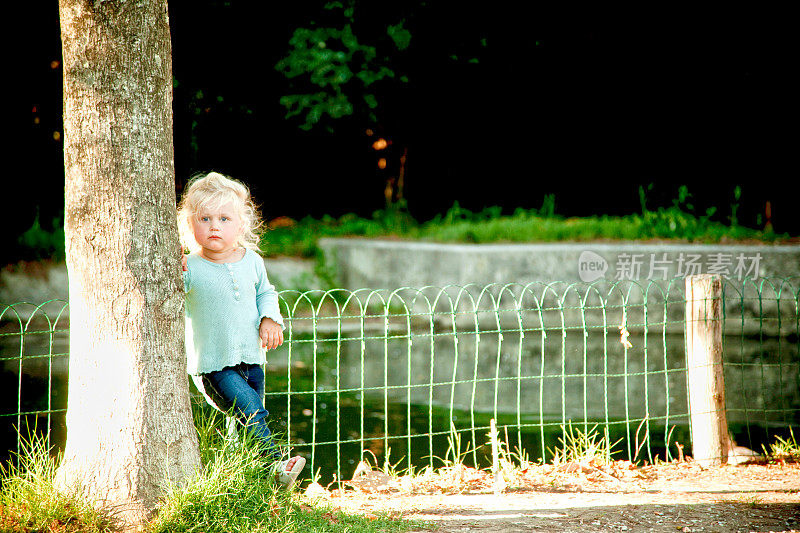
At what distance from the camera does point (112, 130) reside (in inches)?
112

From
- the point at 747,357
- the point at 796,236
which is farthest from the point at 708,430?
A: the point at 796,236

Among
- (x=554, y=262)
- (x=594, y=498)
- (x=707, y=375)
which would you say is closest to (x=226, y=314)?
(x=594, y=498)

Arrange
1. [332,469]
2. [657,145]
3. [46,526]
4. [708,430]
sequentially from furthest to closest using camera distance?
[657,145] < [332,469] < [708,430] < [46,526]

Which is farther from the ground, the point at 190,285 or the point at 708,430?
the point at 190,285

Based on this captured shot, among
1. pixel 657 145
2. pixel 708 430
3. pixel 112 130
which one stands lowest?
pixel 708 430

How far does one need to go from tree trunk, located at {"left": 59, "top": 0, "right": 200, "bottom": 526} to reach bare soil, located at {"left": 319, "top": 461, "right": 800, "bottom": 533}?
1.12 m

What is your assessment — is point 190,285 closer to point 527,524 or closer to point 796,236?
point 527,524

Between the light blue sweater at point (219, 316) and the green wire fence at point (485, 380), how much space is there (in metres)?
0.42

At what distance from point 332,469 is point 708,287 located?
2.51m

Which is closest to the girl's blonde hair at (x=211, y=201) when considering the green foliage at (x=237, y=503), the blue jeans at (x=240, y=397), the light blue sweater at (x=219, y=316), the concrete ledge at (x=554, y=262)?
the light blue sweater at (x=219, y=316)

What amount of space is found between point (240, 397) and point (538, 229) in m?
9.11

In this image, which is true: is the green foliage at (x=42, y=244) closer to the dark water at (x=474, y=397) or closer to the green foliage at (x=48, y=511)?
the dark water at (x=474, y=397)

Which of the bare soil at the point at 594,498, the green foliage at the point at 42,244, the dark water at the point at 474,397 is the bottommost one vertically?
the dark water at the point at 474,397

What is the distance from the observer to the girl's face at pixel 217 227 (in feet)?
10.8
